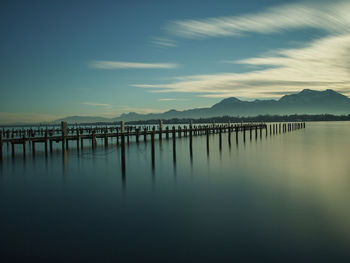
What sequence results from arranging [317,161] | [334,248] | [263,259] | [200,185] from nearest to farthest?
[263,259] → [334,248] → [200,185] → [317,161]

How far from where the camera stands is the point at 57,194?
13.8m

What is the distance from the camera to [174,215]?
1064cm

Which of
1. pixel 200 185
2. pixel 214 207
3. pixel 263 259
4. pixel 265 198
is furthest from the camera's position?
pixel 200 185

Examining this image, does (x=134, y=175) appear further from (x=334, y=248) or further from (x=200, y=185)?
(x=334, y=248)

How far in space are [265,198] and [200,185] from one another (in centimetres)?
370

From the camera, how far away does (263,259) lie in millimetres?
7199

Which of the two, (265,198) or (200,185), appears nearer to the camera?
(265,198)

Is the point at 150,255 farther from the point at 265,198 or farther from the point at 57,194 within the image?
the point at 57,194

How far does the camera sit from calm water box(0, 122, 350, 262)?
7.62m

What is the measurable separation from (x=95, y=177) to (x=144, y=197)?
5.83 meters

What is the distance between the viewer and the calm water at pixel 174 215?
7.62 meters

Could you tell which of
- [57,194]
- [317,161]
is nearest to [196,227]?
[57,194]

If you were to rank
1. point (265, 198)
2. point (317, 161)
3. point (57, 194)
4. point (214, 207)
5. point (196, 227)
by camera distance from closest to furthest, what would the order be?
1. point (196, 227)
2. point (214, 207)
3. point (265, 198)
4. point (57, 194)
5. point (317, 161)

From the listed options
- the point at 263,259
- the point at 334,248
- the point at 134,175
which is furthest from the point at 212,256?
the point at 134,175
